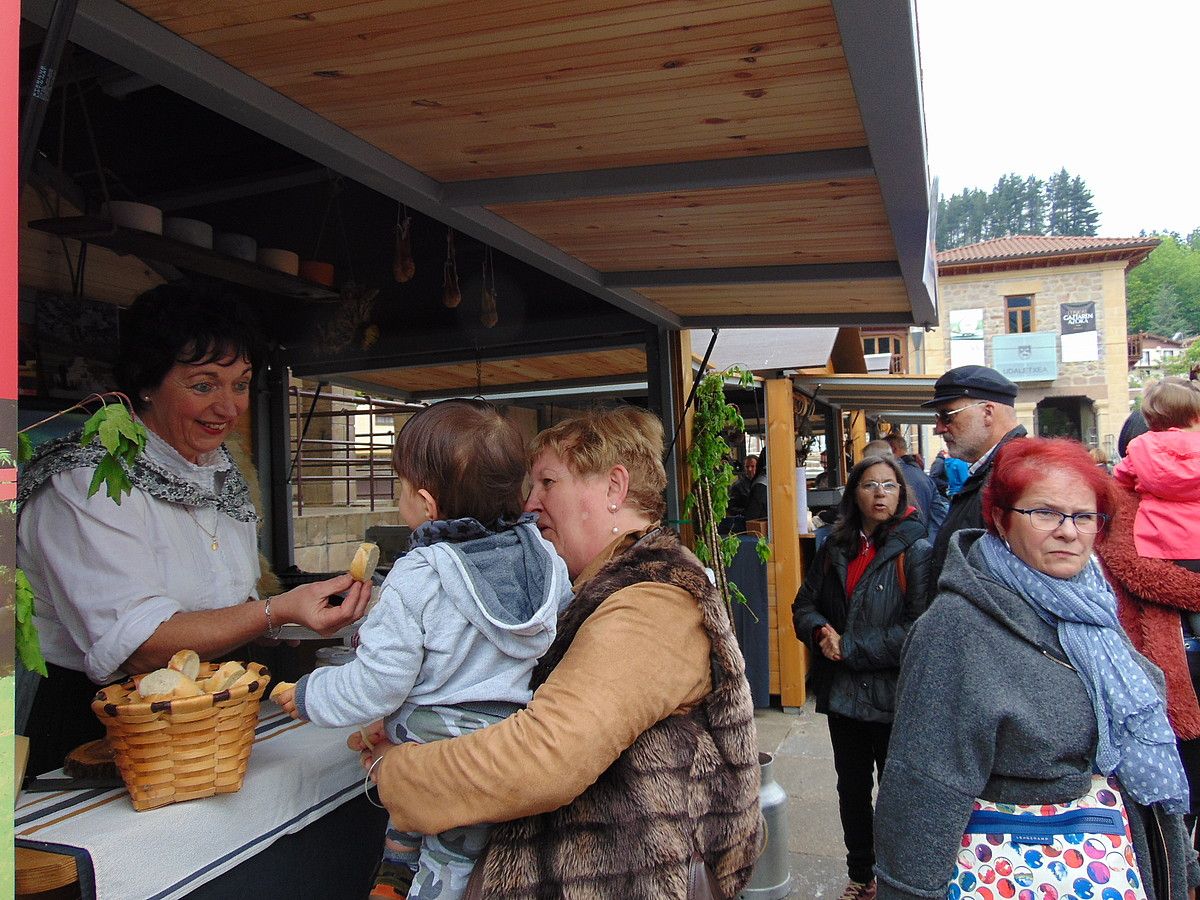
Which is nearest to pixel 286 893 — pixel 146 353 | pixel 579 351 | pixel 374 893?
pixel 374 893

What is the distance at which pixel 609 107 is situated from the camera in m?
2.00

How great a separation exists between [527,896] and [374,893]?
0.45 metres

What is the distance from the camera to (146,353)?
2312 millimetres

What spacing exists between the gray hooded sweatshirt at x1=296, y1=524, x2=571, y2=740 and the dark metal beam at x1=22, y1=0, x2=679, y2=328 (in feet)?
3.38

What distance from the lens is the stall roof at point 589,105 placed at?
155 cm

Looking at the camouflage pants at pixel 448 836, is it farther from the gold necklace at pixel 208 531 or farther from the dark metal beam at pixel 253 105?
the dark metal beam at pixel 253 105

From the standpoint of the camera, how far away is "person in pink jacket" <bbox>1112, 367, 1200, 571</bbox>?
3.11 m

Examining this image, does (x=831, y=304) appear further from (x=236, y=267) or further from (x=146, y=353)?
(x=146, y=353)

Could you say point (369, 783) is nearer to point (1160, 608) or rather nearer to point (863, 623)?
point (863, 623)

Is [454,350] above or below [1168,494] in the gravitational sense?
above

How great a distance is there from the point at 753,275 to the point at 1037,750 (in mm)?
2238

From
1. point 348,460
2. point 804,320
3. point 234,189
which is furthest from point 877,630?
point 348,460

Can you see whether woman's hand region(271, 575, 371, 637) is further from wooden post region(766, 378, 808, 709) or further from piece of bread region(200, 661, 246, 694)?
wooden post region(766, 378, 808, 709)

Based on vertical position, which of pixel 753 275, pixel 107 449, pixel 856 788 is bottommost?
pixel 856 788
